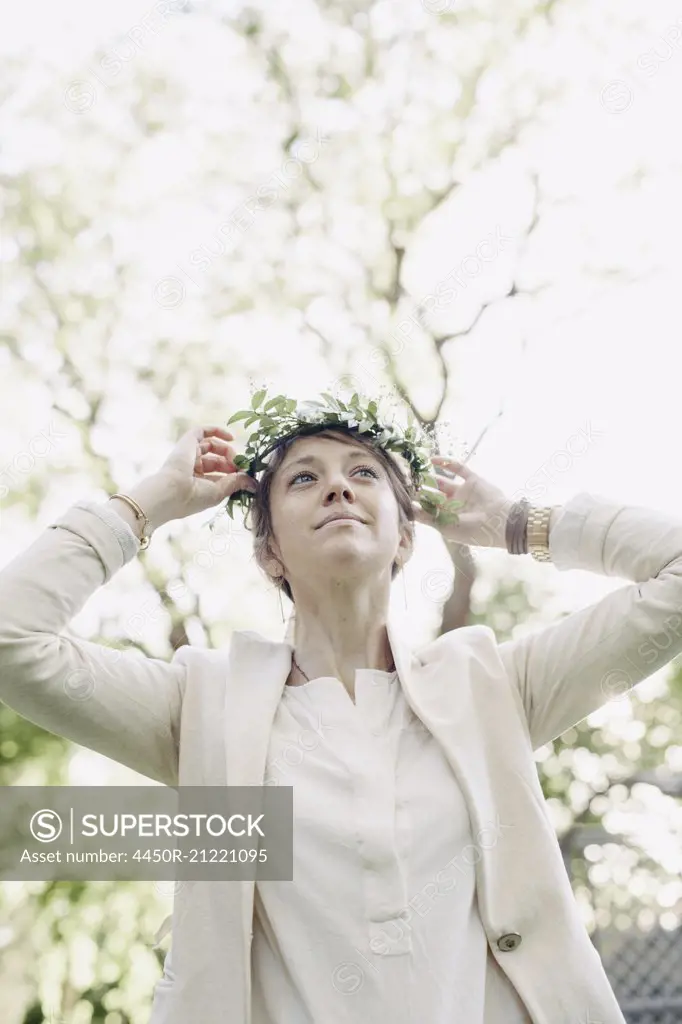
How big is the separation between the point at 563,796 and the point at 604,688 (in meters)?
3.67

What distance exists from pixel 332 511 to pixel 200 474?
1.50ft

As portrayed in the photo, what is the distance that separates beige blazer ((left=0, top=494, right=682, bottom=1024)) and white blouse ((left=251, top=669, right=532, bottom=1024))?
0.16ft

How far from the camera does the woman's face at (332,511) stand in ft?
7.16

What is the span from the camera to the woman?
1776 mm

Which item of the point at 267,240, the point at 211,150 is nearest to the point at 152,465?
the point at 267,240

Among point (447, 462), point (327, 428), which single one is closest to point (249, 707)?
point (327, 428)

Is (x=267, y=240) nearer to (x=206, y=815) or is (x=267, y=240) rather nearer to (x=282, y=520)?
(x=282, y=520)

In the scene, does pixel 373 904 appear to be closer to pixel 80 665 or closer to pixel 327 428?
pixel 80 665

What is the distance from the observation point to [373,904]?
179cm

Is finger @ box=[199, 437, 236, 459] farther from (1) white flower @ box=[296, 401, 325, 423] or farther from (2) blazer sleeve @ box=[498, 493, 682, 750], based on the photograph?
(2) blazer sleeve @ box=[498, 493, 682, 750]

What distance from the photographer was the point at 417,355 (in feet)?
19.1

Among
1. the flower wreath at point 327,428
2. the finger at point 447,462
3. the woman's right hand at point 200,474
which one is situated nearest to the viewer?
the woman's right hand at point 200,474

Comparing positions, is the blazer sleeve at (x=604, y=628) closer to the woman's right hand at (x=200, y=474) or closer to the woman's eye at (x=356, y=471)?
the woman's eye at (x=356, y=471)

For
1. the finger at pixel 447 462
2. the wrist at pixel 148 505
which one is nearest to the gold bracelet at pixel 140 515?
the wrist at pixel 148 505
